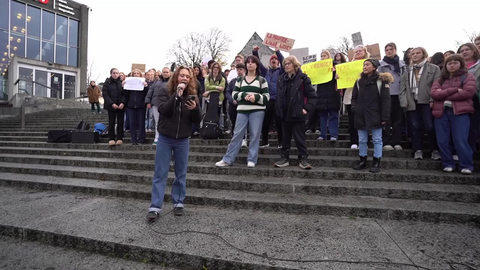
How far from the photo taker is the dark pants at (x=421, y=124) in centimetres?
493

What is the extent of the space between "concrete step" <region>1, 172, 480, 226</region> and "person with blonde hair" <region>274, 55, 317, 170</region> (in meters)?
1.14

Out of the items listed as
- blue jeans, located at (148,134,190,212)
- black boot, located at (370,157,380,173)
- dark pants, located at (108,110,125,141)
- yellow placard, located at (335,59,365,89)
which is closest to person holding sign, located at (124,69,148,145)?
dark pants, located at (108,110,125,141)

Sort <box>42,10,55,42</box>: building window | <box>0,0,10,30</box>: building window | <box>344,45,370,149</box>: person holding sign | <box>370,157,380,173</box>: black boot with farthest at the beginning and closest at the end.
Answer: <box>42,10,55,42</box>: building window < <box>0,0,10,30</box>: building window < <box>344,45,370,149</box>: person holding sign < <box>370,157,380,173</box>: black boot

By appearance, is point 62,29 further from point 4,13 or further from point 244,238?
point 244,238

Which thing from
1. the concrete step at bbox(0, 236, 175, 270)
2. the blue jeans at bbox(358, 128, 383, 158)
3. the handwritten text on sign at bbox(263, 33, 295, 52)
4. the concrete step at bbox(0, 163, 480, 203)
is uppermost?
the handwritten text on sign at bbox(263, 33, 295, 52)

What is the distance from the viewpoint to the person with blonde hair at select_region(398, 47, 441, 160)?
4.91 meters

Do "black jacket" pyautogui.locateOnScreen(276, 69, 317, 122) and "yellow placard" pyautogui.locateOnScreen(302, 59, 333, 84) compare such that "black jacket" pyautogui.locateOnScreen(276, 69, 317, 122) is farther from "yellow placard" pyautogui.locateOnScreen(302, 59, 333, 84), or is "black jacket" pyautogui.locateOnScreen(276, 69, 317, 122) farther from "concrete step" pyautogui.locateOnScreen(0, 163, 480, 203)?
"yellow placard" pyautogui.locateOnScreen(302, 59, 333, 84)

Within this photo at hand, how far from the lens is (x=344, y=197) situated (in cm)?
395

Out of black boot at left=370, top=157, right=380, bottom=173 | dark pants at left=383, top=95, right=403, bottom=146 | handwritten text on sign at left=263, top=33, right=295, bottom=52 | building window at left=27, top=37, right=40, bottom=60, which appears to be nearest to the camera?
black boot at left=370, top=157, right=380, bottom=173

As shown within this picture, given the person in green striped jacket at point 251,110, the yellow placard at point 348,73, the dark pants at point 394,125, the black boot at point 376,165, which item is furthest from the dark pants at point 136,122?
the dark pants at point 394,125

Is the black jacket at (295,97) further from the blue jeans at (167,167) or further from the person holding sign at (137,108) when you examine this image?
the person holding sign at (137,108)

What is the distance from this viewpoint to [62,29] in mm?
24609

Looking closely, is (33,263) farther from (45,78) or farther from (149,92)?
(45,78)

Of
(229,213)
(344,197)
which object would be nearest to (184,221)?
(229,213)
